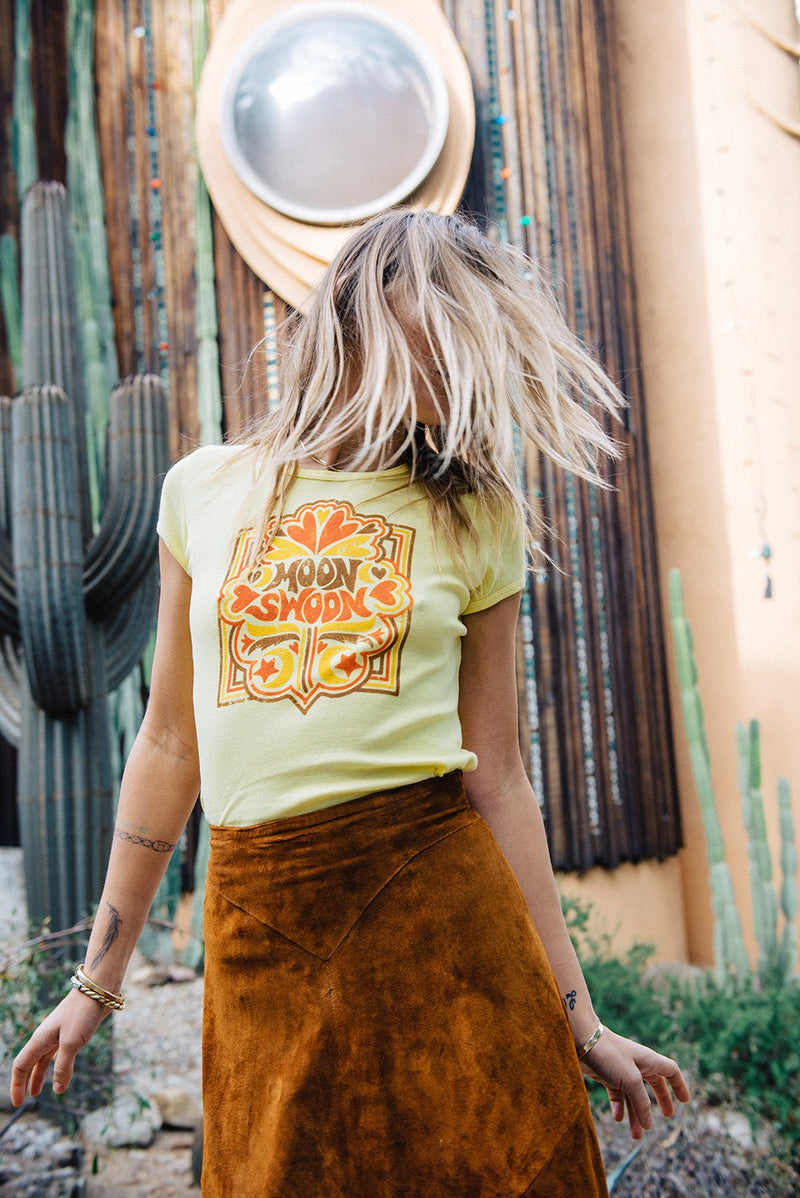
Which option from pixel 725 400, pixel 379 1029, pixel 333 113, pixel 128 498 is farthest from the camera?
pixel 725 400

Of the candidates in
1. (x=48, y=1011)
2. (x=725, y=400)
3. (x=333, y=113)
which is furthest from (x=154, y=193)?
(x=48, y=1011)

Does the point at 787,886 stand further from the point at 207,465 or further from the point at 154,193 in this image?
the point at 154,193

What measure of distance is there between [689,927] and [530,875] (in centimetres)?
345

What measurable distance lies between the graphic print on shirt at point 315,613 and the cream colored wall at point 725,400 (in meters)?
3.14

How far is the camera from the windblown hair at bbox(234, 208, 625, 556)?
996 millimetres

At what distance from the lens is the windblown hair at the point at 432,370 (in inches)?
39.2

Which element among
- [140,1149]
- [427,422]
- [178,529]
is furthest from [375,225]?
[140,1149]

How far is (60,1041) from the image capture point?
1.00 m

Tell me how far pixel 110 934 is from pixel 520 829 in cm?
43

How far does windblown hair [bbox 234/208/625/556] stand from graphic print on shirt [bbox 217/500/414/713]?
0.13 feet

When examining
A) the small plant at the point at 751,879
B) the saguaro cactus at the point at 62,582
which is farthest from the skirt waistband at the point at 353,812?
the small plant at the point at 751,879

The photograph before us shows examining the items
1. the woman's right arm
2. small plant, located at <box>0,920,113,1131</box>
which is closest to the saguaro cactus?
small plant, located at <box>0,920,113,1131</box>

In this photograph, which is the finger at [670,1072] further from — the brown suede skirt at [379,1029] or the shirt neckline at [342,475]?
the shirt neckline at [342,475]

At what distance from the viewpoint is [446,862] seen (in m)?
0.93
